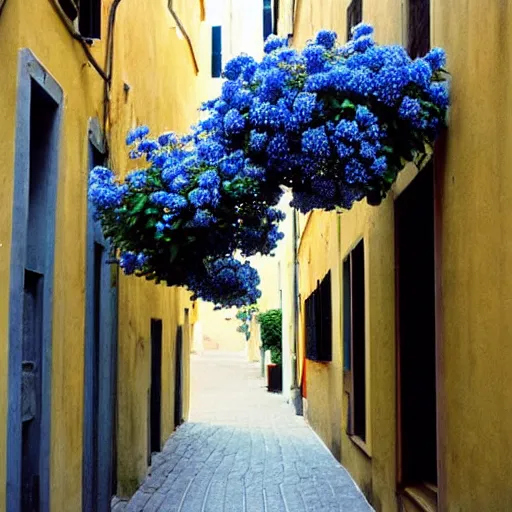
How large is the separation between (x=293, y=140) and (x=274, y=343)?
24.2 metres

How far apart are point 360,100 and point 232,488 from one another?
631 centimetres

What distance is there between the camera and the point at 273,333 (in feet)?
96.1

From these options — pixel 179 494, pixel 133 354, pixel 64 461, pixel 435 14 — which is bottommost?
pixel 179 494

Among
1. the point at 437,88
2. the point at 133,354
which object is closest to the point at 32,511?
the point at 437,88

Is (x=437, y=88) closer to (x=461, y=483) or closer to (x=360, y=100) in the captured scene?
(x=360, y=100)

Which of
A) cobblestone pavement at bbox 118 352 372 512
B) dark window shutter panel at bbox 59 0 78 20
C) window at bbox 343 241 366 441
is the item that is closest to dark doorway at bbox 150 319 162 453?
cobblestone pavement at bbox 118 352 372 512

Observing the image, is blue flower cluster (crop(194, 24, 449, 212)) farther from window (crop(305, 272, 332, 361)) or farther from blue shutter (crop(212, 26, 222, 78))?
blue shutter (crop(212, 26, 222, 78))

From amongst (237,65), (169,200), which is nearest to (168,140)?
(169,200)

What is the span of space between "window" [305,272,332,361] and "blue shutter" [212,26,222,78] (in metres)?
17.3

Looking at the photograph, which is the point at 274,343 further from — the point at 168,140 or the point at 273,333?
the point at 168,140

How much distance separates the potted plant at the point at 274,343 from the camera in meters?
29.1

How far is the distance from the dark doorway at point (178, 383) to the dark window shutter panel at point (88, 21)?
36.1 ft

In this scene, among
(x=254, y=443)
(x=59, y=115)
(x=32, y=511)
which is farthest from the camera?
(x=254, y=443)

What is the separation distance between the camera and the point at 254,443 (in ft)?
49.2
